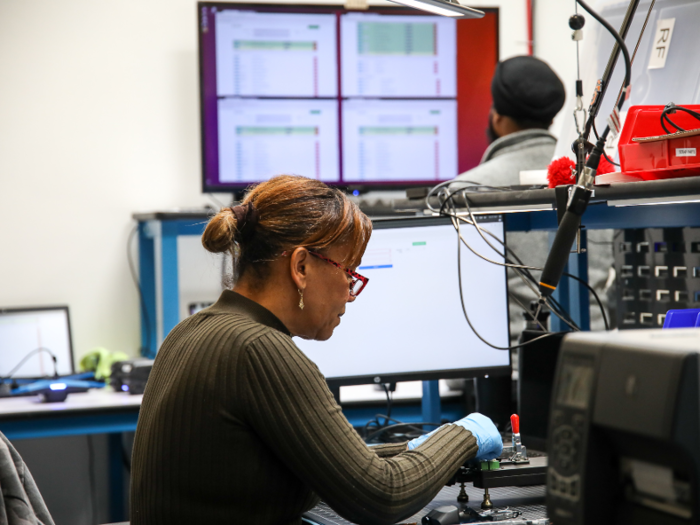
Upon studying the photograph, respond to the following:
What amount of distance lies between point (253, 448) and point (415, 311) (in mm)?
607

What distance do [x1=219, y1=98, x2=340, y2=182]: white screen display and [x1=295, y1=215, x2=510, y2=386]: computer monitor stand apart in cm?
132

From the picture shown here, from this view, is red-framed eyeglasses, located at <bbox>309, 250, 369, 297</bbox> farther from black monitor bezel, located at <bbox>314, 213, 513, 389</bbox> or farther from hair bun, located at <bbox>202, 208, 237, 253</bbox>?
black monitor bezel, located at <bbox>314, 213, 513, 389</bbox>

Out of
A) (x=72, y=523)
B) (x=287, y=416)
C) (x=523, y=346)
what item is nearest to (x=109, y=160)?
(x=72, y=523)

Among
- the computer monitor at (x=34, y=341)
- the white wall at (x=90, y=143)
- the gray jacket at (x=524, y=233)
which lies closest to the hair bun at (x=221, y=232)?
the gray jacket at (x=524, y=233)

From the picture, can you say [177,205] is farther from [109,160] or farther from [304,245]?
[304,245]

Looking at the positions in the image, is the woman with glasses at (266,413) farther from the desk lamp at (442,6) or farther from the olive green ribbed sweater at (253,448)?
the desk lamp at (442,6)

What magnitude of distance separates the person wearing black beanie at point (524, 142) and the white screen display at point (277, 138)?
78cm

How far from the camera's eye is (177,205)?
2.83 meters

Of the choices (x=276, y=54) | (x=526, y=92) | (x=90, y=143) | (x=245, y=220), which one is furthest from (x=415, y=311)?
(x=90, y=143)

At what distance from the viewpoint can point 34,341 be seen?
8.25 ft

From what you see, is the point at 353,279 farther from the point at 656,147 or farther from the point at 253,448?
the point at 656,147

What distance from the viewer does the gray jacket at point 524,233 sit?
205 cm

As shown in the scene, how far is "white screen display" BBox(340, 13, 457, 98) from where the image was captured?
2.85 metres

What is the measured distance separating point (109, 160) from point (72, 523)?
1.25 metres
